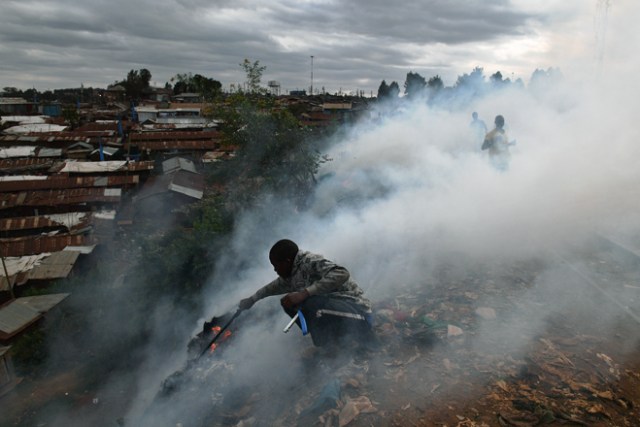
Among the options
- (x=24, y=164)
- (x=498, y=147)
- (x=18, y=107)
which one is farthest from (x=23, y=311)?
(x=18, y=107)

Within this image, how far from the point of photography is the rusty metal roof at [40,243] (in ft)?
40.6

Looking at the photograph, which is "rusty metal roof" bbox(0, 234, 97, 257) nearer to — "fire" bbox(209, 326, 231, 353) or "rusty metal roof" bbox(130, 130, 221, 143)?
"fire" bbox(209, 326, 231, 353)

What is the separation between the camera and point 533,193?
25.2ft

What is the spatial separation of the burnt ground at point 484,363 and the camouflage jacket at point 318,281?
60 centimetres

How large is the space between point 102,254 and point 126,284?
5164mm

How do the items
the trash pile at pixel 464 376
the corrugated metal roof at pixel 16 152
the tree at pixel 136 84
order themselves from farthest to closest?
the tree at pixel 136 84 < the corrugated metal roof at pixel 16 152 < the trash pile at pixel 464 376

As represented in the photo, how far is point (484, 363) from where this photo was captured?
3.62 meters

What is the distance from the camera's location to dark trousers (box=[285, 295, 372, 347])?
354 centimetres

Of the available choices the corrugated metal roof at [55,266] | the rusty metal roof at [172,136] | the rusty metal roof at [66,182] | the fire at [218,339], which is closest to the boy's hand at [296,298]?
the fire at [218,339]

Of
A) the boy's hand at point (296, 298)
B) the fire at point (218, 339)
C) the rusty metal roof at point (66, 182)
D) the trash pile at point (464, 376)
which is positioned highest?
the boy's hand at point (296, 298)

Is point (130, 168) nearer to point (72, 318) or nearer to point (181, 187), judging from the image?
point (181, 187)

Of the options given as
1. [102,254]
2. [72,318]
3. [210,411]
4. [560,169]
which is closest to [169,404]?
[210,411]

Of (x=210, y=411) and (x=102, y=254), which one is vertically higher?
(x=210, y=411)

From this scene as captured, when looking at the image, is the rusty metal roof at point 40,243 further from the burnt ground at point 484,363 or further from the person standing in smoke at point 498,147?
the person standing in smoke at point 498,147
